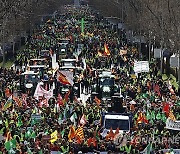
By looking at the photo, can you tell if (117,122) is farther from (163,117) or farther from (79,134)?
(79,134)

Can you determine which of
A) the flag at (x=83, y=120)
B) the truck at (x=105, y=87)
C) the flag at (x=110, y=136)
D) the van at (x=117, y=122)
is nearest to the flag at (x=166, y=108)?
the van at (x=117, y=122)

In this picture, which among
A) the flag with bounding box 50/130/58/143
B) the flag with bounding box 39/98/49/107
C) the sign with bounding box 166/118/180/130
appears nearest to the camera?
the flag with bounding box 50/130/58/143

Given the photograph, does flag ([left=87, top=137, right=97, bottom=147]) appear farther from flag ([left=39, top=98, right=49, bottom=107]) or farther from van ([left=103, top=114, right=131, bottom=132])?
flag ([left=39, top=98, right=49, bottom=107])

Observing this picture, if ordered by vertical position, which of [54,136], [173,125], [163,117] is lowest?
[163,117]

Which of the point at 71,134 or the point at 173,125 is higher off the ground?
the point at 173,125

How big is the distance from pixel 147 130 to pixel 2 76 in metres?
17.8

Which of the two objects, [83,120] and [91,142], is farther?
[83,120]

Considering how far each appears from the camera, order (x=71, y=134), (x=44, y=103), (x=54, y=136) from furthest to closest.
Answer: (x=44, y=103), (x=71, y=134), (x=54, y=136)

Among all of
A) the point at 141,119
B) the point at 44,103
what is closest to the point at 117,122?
the point at 141,119

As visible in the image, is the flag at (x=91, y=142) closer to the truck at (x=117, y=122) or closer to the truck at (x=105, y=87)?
the truck at (x=117, y=122)

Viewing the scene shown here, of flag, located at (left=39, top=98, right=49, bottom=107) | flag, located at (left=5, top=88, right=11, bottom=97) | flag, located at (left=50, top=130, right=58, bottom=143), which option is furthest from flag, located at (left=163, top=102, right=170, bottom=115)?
flag, located at (left=5, top=88, right=11, bottom=97)

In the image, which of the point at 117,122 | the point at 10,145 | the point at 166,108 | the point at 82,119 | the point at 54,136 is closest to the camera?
the point at 10,145

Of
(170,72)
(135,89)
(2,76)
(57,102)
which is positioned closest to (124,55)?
(170,72)

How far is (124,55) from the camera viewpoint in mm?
50625
